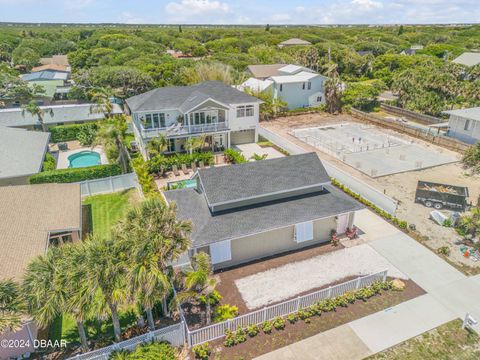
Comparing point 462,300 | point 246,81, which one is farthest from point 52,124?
point 462,300

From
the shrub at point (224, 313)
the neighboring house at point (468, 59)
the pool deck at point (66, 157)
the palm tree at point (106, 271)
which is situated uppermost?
the neighboring house at point (468, 59)

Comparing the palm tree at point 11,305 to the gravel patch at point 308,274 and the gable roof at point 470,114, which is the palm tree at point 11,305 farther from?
the gable roof at point 470,114

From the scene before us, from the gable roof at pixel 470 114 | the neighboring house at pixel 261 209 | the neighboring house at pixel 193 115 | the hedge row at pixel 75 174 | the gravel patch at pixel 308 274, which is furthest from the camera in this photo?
the gable roof at pixel 470 114

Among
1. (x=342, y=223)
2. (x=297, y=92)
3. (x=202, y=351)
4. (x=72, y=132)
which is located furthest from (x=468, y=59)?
(x=202, y=351)

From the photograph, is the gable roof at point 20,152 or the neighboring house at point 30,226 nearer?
the neighboring house at point 30,226

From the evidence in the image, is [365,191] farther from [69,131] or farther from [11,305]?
[69,131]

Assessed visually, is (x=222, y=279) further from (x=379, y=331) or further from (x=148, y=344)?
(x=379, y=331)

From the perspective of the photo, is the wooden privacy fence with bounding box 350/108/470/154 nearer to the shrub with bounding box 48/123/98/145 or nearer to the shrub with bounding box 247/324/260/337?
the shrub with bounding box 247/324/260/337

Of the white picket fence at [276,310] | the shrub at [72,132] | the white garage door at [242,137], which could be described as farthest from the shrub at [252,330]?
the shrub at [72,132]
